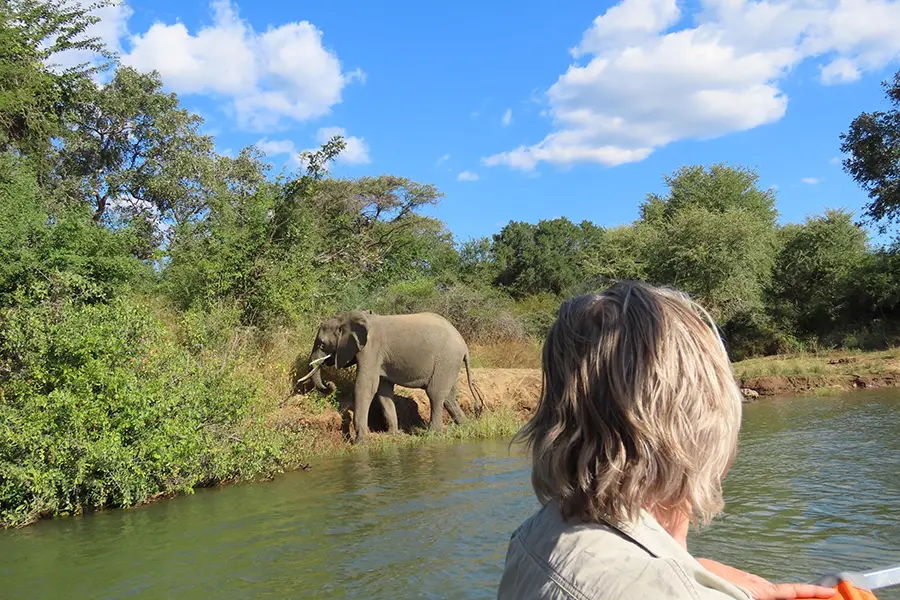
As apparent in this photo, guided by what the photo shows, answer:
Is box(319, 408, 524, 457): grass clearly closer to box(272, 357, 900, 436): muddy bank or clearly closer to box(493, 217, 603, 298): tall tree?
box(272, 357, 900, 436): muddy bank

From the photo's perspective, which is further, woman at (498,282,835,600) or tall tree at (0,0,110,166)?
tall tree at (0,0,110,166)

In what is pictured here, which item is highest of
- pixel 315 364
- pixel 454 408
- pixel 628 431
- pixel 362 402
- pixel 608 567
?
pixel 628 431

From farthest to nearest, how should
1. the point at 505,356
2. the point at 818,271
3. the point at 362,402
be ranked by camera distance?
the point at 818,271 → the point at 505,356 → the point at 362,402

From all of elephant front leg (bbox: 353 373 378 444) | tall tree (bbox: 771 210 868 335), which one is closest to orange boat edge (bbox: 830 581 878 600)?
elephant front leg (bbox: 353 373 378 444)

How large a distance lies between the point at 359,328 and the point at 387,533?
6639mm

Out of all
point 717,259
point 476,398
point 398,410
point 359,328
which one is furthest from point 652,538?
point 717,259

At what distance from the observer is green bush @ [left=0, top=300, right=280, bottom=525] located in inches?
324

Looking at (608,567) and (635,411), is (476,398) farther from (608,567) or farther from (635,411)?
(608,567)

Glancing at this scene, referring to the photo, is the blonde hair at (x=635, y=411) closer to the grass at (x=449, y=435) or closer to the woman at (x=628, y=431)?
the woman at (x=628, y=431)

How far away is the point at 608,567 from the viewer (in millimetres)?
1192

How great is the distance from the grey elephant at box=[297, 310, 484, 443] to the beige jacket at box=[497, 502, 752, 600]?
40.4 feet

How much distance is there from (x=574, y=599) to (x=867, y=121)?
1182 inches

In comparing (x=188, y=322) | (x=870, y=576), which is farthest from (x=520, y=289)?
(x=870, y=576)

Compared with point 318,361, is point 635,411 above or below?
above
